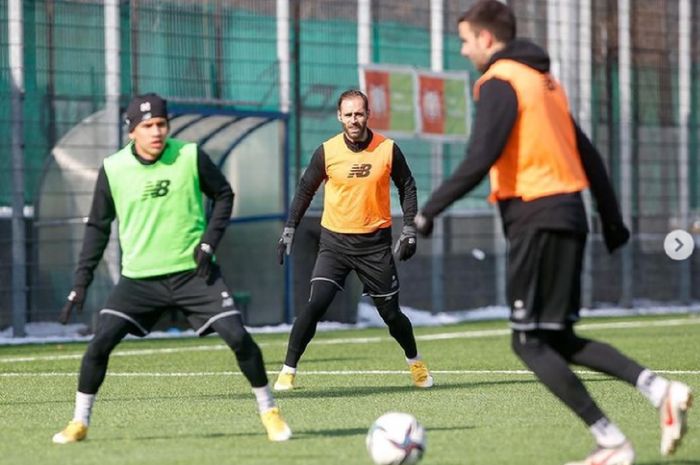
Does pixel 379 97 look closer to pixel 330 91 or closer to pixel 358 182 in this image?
pixel 330 91

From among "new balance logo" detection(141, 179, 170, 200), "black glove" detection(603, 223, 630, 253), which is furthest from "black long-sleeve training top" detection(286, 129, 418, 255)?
"black glove" detection(603, 223, 630, 253)

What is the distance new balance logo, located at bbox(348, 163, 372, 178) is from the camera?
520 inches

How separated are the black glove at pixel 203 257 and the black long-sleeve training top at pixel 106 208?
136 millimetres

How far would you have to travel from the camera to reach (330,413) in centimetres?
1095

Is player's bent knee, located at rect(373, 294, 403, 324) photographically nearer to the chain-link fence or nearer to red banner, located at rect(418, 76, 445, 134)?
the chain-link fence

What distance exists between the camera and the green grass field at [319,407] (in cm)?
881

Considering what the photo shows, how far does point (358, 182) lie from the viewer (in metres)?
13.2

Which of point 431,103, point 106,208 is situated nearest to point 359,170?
point 106,208

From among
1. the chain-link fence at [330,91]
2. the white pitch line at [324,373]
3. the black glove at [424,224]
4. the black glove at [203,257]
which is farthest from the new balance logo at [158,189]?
the chain-link fence at [330,91]

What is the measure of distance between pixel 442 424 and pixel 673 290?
20659 millimetres

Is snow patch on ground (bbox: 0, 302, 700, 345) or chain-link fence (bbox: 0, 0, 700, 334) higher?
chain-link fence (bbox: 0, 0, 700, 334)

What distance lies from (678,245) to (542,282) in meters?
17.7

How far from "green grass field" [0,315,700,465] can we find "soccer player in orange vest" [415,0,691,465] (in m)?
0.48

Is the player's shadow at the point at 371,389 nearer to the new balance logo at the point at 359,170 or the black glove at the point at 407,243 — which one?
the black glove at the point at 407,243
